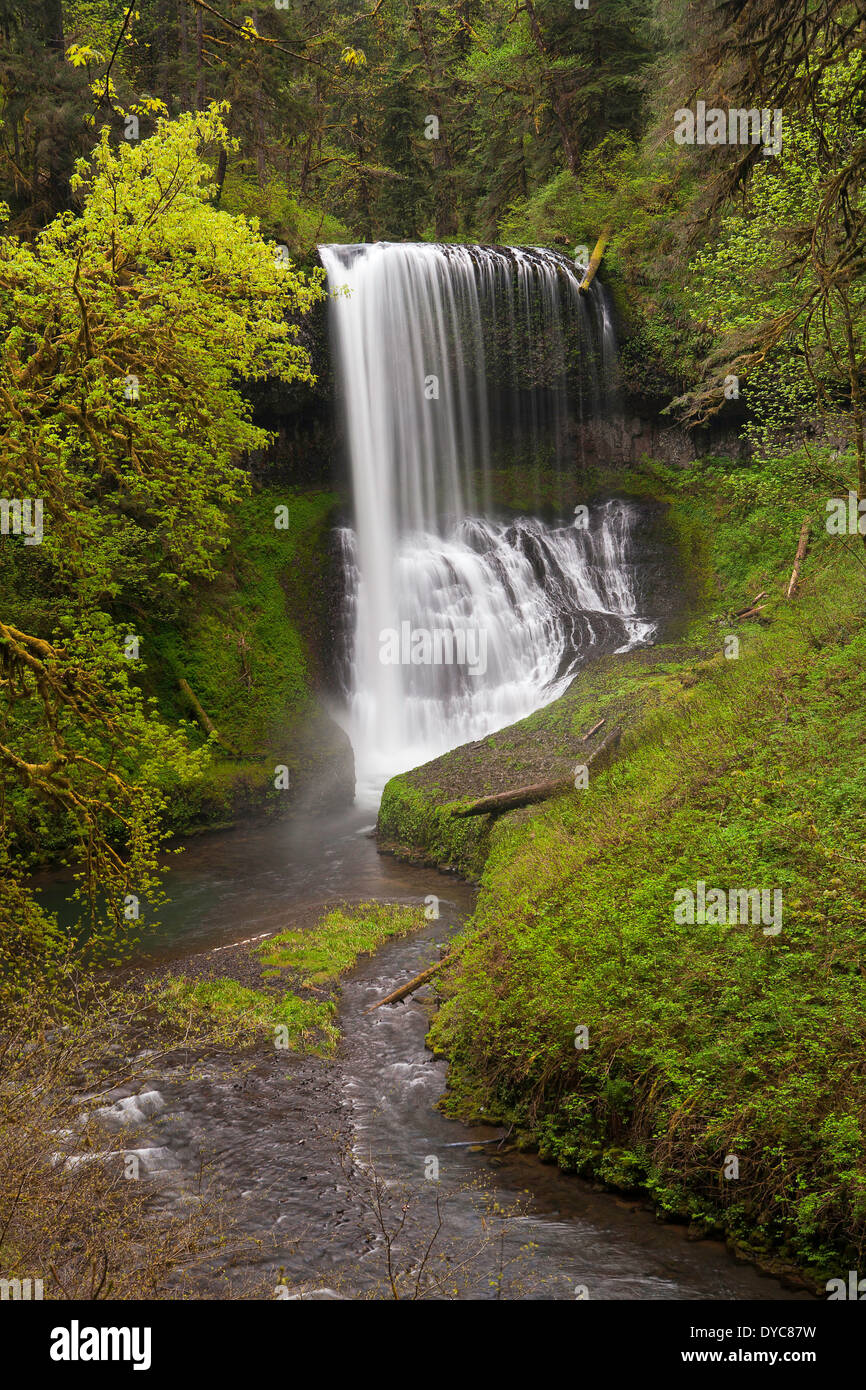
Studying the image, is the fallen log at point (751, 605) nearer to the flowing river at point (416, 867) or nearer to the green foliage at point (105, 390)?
the flowing river at point (416, 867)

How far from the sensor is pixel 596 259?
2664 cm

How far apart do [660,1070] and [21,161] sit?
21.6 m

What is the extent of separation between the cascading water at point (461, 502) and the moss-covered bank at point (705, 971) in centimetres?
843

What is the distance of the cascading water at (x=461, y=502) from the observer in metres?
21.8

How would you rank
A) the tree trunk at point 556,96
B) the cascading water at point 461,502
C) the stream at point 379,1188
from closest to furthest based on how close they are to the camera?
1. the stream at point 379,1188
2. the cascading water at point 461,502
3. the tree trunk at point 556,96

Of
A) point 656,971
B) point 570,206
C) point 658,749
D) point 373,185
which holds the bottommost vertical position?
point 656,971

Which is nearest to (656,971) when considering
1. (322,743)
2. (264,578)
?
(322,743)

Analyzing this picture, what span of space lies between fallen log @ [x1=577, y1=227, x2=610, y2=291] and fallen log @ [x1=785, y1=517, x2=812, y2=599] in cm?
1080

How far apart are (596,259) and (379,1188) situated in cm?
2614

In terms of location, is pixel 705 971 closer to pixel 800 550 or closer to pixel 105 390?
pixel 105 390

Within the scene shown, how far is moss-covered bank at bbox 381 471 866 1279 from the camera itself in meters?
5.61

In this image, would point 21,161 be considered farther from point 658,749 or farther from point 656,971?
point 656,971

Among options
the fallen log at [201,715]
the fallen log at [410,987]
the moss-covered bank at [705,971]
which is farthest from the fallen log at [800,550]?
the fallen log at [201,715]

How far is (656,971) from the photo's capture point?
7.20 meters
